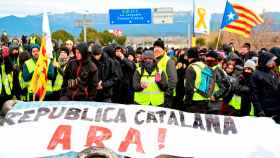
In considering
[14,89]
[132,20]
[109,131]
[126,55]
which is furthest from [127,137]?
[132,20]

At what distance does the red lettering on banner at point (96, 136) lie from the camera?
5.49 meters

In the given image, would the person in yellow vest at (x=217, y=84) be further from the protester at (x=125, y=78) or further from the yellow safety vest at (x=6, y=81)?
the yellow safety vest at (x=6, y=81)

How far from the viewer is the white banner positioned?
550 centimetres

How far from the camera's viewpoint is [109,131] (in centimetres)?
565

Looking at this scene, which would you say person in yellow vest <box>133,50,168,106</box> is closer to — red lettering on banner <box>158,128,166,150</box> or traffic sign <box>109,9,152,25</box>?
red lettering on banner <box>158,128,166,150</box>

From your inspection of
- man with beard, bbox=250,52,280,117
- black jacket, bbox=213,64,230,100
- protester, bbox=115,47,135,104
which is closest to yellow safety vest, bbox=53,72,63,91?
protester, bbox=115,47,135,104

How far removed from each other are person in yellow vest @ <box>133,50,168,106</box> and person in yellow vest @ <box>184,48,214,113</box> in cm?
39

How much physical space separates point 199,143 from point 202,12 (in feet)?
60.3

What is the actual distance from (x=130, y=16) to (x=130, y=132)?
4079cm

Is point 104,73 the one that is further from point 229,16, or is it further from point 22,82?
point 229,16

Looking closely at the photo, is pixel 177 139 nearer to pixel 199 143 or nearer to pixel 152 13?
pixel 199 143

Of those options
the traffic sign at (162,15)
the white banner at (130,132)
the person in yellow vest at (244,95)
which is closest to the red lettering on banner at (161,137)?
the white banner at (130,132)

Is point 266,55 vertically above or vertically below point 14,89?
above

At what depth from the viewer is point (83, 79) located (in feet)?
28.4
